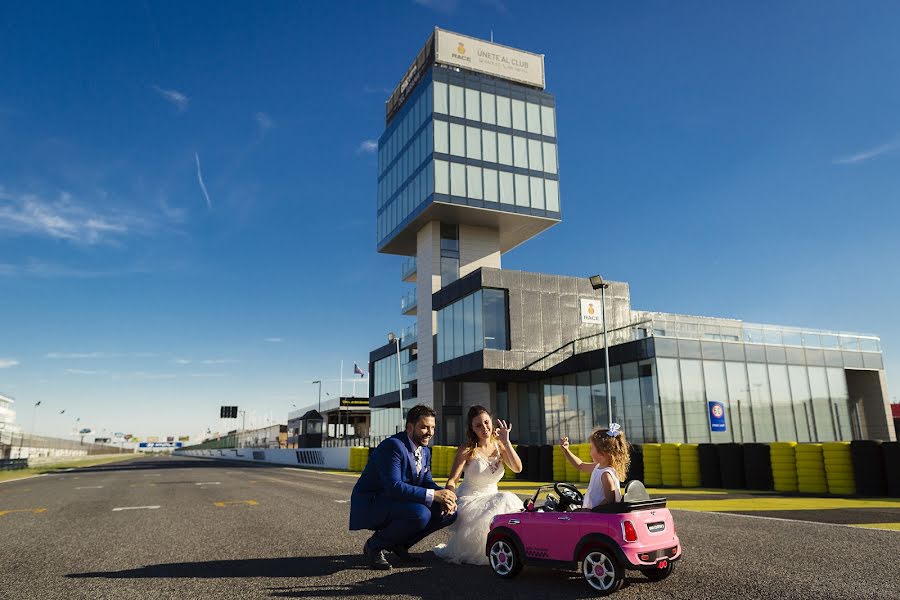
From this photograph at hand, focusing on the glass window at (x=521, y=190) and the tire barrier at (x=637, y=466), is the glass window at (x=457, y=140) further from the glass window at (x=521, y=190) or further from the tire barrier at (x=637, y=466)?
the tire barrier at (x=637, y=466)

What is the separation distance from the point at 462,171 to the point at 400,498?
39118mm

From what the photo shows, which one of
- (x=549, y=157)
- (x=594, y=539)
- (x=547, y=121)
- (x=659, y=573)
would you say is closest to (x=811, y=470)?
(x=659, y=573)

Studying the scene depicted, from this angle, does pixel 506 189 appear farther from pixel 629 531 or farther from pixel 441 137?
pixel 629 531

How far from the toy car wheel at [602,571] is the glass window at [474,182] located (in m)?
39.3

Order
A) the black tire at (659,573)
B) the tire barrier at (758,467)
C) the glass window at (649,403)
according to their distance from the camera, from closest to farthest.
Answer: the black tire at (659,573), the tire barrier at (758,467), the glass window at (649,403)

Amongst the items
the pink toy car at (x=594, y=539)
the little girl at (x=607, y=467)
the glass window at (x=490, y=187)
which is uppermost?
the glass window at (x=490, y=187)

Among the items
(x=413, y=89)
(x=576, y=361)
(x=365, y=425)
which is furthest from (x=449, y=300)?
(x=365, y=425)

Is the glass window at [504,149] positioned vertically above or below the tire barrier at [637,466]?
above

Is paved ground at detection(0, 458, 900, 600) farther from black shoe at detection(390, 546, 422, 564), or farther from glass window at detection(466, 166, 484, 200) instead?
glass window at detection(466, 166, 484, 200)

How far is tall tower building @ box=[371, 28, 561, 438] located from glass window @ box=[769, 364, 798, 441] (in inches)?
702

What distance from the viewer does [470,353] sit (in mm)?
37000

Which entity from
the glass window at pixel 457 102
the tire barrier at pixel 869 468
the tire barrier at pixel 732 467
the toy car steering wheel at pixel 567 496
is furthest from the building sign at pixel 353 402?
the toy car steering wheel at pixel 567 496

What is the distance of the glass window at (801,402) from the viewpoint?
105ft

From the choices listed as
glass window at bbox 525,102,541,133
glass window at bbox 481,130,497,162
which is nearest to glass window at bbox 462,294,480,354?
glass window at bbox 481,130,497,162
